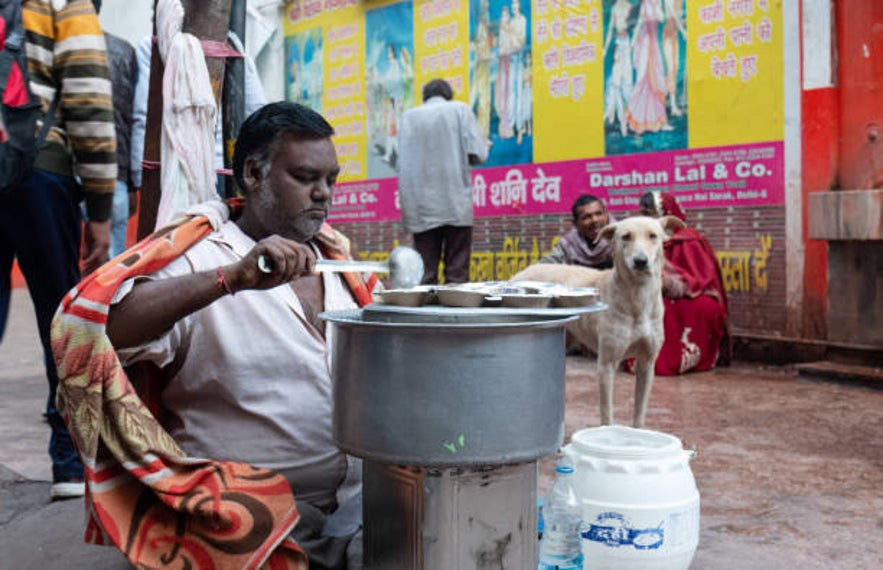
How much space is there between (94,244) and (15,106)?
1.99ft

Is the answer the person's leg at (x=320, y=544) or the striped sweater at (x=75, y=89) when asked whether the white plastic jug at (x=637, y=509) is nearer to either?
the person's leg at (x=320, y=544)

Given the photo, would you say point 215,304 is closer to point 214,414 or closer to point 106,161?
point 214,414

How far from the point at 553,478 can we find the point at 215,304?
195 centimetres

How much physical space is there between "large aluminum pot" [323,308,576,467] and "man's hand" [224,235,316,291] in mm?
175

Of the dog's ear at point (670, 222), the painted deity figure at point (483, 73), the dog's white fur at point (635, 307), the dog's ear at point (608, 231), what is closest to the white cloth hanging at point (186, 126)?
the dog's white fur at point (635, 307)

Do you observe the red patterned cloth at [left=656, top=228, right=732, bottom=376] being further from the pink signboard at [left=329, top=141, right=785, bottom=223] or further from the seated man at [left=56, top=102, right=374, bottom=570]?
the seated man at [left=56, top=102, right=374, bottom=570]

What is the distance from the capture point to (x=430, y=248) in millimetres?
8141

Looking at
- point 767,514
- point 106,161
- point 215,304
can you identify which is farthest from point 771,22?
point 215,304

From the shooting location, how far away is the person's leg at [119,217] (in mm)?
5137

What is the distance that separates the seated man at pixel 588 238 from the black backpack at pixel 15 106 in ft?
16.1

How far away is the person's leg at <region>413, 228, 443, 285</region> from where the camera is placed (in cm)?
806

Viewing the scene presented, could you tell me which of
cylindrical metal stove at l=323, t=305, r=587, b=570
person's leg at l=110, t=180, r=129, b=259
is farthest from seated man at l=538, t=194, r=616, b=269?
cylindrical metal stove at l=323, t=305, r=587, b=570

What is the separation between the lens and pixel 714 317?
23.6 ft

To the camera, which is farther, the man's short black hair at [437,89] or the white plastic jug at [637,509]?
the man's short black hair at [437,89]
